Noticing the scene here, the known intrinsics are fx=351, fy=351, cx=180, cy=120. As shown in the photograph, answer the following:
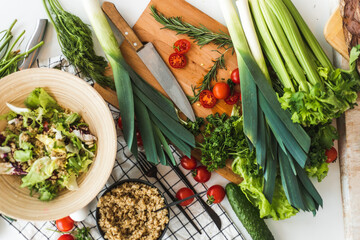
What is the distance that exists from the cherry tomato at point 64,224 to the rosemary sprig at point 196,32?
54.3 inches

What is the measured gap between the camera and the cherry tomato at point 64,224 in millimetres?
2193

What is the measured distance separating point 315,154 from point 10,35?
2110 millimetres

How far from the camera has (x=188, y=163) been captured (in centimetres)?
224

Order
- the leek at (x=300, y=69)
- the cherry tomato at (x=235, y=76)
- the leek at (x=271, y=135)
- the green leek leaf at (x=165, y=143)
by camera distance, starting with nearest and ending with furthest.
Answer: the leek at (x=300, y=69) < the leek at (x=271, y=135) < the green leek leaf at (x=165, y=143) < the cherry tomato at (x=235, y=76)

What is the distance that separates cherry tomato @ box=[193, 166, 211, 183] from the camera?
224 centimetres

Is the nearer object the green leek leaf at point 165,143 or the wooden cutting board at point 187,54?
the green leek leaf at point 165,143

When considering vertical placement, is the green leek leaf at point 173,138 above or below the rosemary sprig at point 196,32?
below

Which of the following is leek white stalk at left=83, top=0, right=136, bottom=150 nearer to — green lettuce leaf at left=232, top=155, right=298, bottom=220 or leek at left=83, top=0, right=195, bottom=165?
leek at left=83, top=0, right=195, bottom=165

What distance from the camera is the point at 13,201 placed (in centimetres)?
194

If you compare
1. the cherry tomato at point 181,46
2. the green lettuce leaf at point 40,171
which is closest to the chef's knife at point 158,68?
the cherry tomato at point 181,46

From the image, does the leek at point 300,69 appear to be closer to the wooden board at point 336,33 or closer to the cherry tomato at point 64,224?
the wooden board at point 336,33

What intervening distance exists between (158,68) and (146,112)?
318 millimetres

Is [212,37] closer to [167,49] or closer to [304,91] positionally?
[167,49]

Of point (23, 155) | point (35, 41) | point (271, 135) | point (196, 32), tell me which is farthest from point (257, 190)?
point (35, 41)
